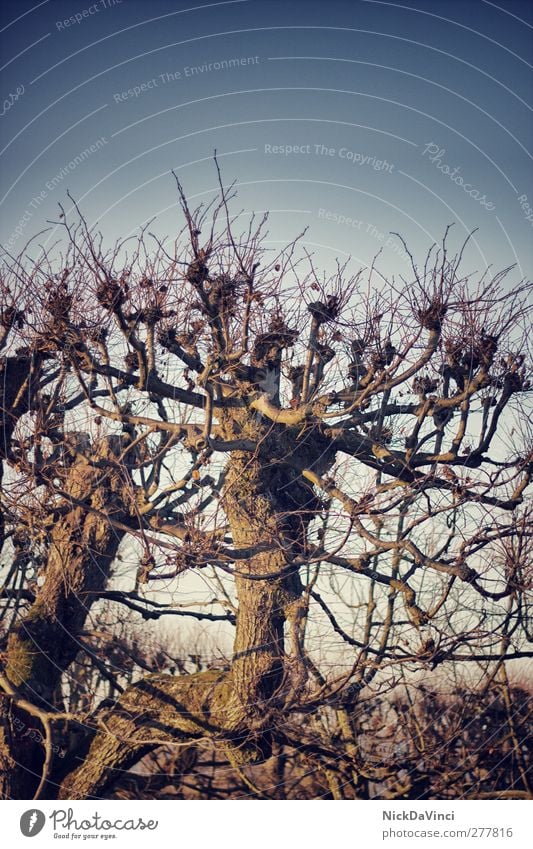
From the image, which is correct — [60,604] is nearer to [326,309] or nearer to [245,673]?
[245,673]

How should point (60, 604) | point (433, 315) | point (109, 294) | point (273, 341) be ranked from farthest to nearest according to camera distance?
point (60, 604) < point (273, 341) < point (433, 315) < point (109, 294)

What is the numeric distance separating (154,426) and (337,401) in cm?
199

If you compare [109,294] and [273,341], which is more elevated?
[273,341]

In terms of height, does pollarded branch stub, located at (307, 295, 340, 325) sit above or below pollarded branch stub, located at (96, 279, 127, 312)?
above

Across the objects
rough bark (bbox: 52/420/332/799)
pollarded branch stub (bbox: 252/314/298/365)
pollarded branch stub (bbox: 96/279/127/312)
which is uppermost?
pollarded branch stub (bbox: 252/314/298/365)

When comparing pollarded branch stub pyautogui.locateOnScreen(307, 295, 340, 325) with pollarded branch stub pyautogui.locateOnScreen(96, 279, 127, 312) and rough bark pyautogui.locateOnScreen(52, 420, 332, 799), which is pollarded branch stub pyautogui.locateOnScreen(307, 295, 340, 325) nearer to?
rough bark pyautogui.locateOnScreen(52, 420, 332, 799)

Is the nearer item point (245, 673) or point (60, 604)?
point (245, 673)

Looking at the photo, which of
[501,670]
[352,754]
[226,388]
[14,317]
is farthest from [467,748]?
[14,317]

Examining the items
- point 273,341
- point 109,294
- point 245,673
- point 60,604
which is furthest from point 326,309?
point 60,604

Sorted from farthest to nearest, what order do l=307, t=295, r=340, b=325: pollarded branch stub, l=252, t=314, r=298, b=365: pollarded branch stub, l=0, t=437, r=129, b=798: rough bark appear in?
l=0, t=437, r=129, b=798: rough bark, l=252, t=314, r=298, b=365: pollarded branch stub, l=307, t=295, r=340, b=325: pollarded branch stub

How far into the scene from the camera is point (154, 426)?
782 centimetres

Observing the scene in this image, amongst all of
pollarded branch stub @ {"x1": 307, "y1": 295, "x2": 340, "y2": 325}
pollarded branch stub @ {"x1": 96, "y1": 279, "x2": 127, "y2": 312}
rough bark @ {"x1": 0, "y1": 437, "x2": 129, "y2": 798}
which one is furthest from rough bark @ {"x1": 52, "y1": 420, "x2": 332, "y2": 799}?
pollarded branch stub @ {"x1": 96, "y1": 279, "x2": 127, "y2": 312}

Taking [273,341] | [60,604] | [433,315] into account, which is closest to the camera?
[433,315]
